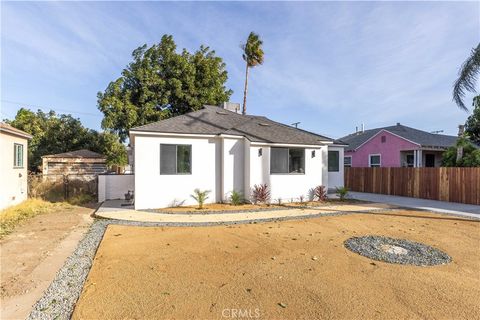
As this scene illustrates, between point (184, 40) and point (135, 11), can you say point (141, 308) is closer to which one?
point (135, 11)

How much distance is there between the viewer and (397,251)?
5.60m

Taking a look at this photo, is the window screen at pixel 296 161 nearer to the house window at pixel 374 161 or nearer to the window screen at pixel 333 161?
the window screen at pixel 333 161

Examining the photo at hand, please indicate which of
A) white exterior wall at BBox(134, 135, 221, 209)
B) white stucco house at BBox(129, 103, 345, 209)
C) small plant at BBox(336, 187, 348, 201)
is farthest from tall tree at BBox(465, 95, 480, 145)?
white exterior wall at BBox(134, 135, 221, 209)

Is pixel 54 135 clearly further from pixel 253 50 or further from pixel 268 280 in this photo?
pixel 268 280

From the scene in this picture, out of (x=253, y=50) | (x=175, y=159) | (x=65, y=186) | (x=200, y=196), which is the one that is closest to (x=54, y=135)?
(x=65, y=186)

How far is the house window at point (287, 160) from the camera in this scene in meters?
12.4

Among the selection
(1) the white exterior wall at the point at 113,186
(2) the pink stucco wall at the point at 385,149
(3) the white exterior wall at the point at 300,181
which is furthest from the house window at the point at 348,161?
(1) the white exterior wall at the point at 113,186

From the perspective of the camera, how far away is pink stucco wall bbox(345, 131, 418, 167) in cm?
2086

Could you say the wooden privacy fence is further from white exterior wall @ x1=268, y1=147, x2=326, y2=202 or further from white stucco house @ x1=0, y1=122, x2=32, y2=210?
white stucco house @ x1=0, y1=122, x2=32, y2=210

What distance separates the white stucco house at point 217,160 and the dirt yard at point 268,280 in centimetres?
421

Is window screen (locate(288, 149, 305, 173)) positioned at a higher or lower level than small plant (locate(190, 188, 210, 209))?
higher

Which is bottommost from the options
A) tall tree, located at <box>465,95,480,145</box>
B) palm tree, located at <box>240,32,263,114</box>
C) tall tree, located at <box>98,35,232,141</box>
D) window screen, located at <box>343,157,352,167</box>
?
window screen, located at <box>343,157,352,167</box>

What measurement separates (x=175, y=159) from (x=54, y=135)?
16.4m

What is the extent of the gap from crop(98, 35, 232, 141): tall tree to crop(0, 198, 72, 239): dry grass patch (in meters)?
8.08
